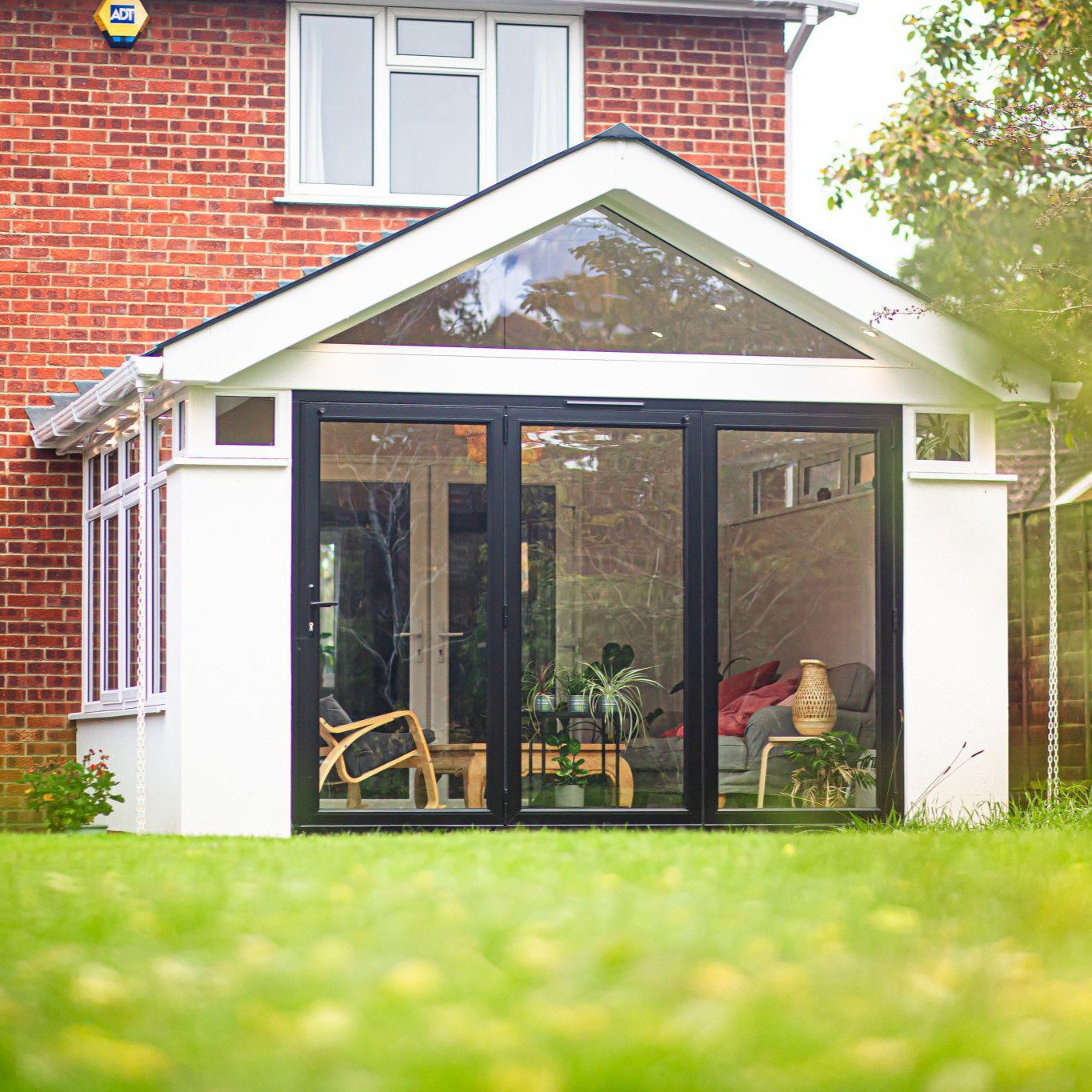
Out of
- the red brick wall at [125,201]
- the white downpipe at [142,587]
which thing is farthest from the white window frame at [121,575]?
the red brick wall at [125,201]

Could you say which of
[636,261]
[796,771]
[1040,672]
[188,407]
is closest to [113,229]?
[188,407]

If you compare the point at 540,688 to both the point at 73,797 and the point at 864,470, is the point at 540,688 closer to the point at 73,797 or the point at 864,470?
the point at 864,470

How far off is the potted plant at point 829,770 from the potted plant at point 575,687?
1.29 m

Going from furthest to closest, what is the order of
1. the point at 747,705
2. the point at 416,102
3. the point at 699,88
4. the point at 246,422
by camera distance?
1. the point at 699,88
2. the point at 416,102
3. the point at 747,705
4. the point at 246,422

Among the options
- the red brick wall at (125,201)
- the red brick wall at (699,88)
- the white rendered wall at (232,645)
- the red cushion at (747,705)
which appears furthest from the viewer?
the red brick wall at (699,88)

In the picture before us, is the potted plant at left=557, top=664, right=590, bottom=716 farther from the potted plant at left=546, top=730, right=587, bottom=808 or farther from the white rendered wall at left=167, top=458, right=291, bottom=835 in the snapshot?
the white rendered wall at left=167, top=458, right=291, bottom=835

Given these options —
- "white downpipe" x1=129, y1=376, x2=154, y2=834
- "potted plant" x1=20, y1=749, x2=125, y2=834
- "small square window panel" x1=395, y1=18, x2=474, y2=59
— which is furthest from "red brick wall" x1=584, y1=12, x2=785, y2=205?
"potted plant" x1=20, y1=749, x2=125, y2=834

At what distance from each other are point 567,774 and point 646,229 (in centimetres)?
320

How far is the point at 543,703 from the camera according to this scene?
9008mm

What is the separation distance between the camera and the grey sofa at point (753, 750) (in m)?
9.12

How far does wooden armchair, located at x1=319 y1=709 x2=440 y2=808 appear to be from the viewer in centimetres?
877

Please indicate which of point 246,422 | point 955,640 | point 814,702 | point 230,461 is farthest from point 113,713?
point 955,640

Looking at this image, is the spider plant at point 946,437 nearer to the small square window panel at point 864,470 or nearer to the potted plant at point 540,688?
the small square window panel at point 864,470

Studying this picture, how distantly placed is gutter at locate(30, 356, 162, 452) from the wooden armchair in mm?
2149
